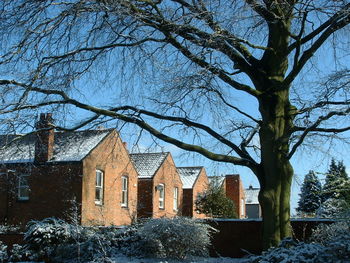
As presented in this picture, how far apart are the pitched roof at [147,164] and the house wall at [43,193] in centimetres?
911

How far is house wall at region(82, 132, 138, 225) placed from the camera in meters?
27.2

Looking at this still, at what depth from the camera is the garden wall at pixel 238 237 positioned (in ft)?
53.7

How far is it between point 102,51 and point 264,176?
17.3 feet

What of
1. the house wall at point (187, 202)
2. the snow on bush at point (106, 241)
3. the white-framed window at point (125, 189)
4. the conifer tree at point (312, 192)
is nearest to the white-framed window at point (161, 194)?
the white-framed window at point (125, 189)

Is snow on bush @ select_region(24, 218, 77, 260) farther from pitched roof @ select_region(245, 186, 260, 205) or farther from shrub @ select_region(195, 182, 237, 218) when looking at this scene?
pitched roof @ select_region(245, 186, 260, 205)

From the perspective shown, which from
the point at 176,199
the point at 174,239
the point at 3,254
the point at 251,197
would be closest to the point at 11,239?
the point at 3,254

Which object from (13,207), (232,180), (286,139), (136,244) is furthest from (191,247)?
(232,180)

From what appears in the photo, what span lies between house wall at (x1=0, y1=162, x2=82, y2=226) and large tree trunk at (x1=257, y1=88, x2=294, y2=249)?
16403 millimetres

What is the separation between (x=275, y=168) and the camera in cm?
1216

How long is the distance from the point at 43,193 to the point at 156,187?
34.5 ft

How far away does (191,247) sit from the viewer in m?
14.2

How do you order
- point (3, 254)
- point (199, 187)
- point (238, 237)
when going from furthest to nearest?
point (199, 187)
point (238, 237)
point (3, 254)

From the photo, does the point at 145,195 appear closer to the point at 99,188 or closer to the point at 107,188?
the point at 107,188

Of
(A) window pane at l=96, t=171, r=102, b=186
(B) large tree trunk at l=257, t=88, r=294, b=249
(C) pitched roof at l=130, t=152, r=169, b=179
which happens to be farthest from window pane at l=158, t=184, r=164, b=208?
(B) large tree trunk at l=257, t=88, r=294, b=249
